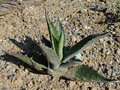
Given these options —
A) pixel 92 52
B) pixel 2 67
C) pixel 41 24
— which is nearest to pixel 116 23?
pixel 92 52

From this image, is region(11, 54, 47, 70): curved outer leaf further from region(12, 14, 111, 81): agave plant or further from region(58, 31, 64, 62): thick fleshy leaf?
region(58, 31, 64, 62): thick fleshy leaf

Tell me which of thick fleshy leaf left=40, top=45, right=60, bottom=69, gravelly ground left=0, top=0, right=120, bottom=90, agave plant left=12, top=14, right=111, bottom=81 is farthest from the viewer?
gravelly ground left=0, top=0, right=120, bottom=90

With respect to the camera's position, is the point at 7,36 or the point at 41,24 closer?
the point at 7,36

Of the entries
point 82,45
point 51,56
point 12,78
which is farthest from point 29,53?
point 82,45

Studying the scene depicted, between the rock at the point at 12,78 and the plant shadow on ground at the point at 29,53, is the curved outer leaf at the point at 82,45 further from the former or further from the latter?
the rock at the point at 12,78

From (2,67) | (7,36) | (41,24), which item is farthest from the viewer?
(41,24)

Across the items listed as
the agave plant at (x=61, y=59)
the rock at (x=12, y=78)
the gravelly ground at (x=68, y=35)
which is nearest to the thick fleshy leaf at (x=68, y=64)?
the agave plant at (x=61, y=59)

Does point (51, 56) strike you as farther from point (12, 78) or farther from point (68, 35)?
point (68, 35)

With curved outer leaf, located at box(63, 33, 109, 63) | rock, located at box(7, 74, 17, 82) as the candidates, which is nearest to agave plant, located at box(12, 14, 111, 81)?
curved outer leaf, located at box(63, 33, 109, 63)

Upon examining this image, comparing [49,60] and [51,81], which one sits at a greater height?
[49,60]

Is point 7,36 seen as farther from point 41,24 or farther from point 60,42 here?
point 60,42
